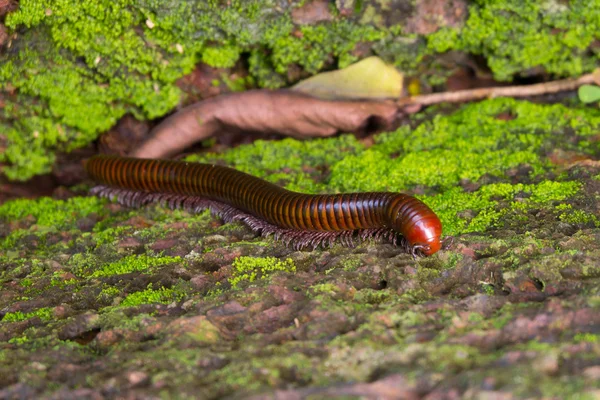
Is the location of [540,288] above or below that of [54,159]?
below

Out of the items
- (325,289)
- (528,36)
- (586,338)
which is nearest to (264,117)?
(528,36)

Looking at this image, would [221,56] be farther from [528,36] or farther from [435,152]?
[528,36]

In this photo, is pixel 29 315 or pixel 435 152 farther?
pixel 435 152

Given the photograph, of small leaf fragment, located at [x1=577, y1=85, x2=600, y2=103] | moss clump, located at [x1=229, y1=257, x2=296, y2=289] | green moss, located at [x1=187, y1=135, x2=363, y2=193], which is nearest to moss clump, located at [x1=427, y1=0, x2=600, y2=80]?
small leaf fragment, located at [x1=577, y1=85, x2=600, y2=103]

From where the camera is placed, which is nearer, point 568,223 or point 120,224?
point 568,223

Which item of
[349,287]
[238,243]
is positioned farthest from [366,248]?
[238,243]

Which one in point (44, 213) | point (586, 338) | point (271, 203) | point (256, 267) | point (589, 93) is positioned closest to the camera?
point (586, 338)

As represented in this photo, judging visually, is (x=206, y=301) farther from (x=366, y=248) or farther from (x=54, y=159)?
(x=54, y=159)

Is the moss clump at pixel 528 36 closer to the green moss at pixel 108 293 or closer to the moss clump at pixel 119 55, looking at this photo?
the moss clump at pixel 119 55
